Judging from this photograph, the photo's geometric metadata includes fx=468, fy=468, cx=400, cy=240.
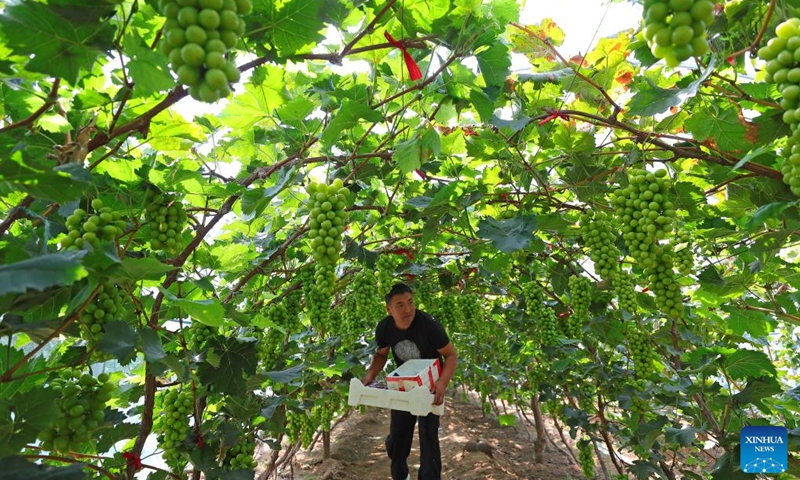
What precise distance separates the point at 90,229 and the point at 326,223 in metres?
0.79

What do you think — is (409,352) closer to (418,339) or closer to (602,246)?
(418,339)

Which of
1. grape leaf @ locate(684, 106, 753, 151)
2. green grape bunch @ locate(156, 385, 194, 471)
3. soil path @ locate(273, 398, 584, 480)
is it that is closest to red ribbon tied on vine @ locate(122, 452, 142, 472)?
green grape bunch @ locate(156, 385, 194, 471)

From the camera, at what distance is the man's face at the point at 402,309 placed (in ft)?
14.4

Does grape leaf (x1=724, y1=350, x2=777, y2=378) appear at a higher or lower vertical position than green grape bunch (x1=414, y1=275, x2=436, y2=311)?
lower

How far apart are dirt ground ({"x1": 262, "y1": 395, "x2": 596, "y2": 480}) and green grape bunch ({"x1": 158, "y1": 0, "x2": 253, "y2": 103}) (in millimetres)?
5853

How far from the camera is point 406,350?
466cm

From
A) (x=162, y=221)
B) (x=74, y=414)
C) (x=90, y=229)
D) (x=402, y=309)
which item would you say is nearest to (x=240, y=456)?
(x=74, y=414)

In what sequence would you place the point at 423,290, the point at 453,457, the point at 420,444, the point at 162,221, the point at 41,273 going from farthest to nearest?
the point at 453,457
the point at 423,290
the point at 420,444
the point at 162,221
the point at 41,273

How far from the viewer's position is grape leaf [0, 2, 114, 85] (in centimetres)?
112

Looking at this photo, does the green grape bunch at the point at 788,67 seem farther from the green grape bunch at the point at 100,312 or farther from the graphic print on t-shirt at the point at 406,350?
the graphic print on t-shirt at the point at 406,350

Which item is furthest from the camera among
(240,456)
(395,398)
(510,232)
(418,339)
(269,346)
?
(418,339)

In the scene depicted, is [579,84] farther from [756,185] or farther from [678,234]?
[678,234]

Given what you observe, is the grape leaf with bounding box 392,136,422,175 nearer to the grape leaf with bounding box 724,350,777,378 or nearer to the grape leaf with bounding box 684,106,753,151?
the grape leaf with bounding box 684,106,753,151

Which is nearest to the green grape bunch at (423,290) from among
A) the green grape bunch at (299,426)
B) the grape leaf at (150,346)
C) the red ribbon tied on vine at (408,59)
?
the green grape bunch at (299,426)
